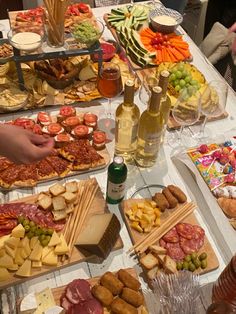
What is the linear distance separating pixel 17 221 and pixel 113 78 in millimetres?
726

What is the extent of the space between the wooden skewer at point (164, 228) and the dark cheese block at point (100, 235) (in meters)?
0.09

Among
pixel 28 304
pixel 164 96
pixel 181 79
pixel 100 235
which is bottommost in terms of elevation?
pixel 28 304

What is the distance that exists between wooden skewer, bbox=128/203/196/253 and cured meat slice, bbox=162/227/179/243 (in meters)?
0.01

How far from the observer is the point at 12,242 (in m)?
1.23

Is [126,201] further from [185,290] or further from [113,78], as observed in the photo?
[113,78]

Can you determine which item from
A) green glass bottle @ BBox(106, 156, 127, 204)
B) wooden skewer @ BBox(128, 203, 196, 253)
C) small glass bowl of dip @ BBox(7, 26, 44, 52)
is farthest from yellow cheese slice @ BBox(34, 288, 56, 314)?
small glass bowl of dip @ BBox(7, 26, 44, 52)

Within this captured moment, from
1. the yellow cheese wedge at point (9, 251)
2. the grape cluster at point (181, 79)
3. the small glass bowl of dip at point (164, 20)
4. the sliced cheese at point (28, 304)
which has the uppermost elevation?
the small glass bowl of dip at point (164, 20)

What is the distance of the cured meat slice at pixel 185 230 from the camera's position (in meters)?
1.35

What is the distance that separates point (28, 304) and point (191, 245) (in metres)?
0.58

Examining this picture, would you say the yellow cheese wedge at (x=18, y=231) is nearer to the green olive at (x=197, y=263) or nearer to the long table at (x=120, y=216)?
the long table at (x=120, y=216)

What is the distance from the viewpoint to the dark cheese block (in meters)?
1.26

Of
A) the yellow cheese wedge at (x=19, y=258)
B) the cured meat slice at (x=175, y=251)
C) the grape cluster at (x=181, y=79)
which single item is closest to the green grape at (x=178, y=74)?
the grape cluster at (x=181, y=79)

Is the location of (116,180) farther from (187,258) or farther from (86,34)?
(86,34)

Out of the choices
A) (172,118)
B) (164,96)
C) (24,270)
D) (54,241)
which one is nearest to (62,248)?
(54,241)
